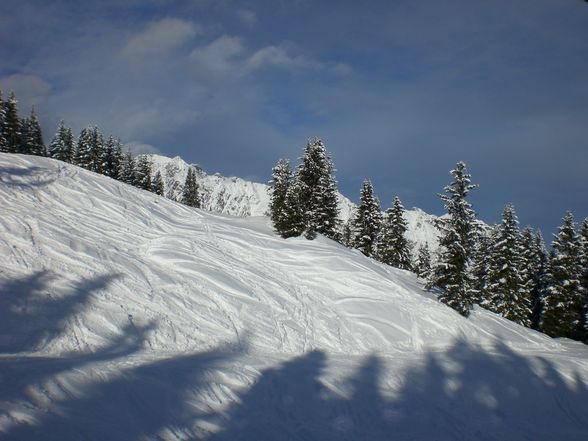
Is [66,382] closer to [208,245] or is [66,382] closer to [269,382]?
[269,382]

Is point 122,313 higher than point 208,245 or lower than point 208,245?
lower

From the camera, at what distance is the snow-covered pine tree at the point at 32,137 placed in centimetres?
5744

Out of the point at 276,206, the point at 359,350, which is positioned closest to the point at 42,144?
the point at 276,206

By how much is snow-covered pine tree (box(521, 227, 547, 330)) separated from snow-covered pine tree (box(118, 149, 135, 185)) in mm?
53426

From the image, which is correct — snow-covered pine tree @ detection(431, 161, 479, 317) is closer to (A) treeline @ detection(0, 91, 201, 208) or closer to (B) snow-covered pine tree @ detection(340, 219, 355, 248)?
(B) snow-covered pine tree @ detection(340, 219, 355, 248)

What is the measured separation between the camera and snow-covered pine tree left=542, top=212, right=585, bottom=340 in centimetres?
3141

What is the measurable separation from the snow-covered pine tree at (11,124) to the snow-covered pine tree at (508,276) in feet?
197

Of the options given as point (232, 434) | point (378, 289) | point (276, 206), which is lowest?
point (232, 434)

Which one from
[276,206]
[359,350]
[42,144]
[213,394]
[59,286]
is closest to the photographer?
[213,394]

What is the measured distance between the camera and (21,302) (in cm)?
1077

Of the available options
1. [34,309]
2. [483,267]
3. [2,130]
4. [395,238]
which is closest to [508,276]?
[483,267]

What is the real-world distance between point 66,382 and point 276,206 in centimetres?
3474

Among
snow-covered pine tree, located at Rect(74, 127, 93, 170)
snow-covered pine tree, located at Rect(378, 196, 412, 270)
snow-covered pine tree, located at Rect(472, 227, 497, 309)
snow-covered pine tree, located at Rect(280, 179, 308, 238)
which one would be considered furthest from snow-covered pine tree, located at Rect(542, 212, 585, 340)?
snow-covered pine tree, located at Rect(74, 127, 93, 170)

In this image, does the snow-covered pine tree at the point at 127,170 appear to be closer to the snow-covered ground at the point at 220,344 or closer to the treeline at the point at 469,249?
the treeline at the point at 469,249
